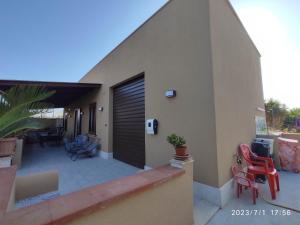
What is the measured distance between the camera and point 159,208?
64.6 inches

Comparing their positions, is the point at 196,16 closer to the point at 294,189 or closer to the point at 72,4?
the point at 294,189

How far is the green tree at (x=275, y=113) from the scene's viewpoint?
1104 centimetres

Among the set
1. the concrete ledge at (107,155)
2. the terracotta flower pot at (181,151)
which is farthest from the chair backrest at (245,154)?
the concrete ledge at (107,155)

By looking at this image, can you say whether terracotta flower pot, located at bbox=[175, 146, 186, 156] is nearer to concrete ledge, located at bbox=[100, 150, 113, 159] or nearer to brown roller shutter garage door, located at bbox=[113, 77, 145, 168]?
brown roller shutter garage door, located at bbox=[113, 77, 145, 168]

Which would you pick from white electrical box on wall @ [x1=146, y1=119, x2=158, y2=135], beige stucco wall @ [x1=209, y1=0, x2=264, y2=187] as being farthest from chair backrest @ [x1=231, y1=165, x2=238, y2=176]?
white electrical box on wall @ [x1=146, y1=119, x2=158, y2=135]

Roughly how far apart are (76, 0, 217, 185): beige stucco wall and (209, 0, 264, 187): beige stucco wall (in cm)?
17

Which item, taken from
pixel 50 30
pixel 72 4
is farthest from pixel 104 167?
pixel 50 30

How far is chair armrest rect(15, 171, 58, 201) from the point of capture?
7.52 ft

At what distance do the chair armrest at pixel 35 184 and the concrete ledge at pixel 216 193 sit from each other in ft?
8.66

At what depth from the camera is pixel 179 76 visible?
3.54m

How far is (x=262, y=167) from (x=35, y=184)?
4.38 metres

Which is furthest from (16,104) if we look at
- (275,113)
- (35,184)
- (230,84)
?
(275,113)

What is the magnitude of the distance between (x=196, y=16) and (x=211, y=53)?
984mm

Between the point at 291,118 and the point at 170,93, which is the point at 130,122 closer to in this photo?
the point at 170,93
